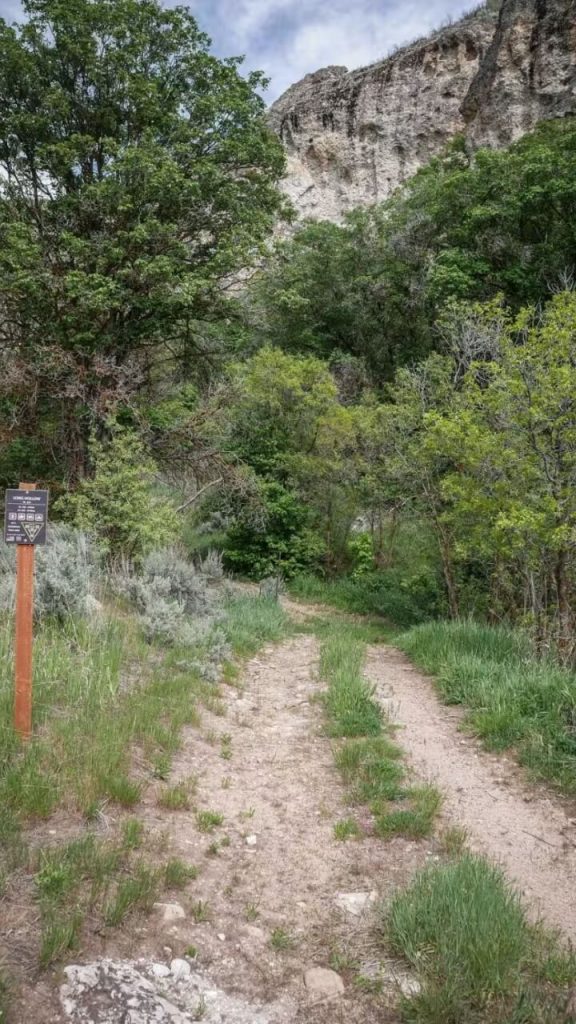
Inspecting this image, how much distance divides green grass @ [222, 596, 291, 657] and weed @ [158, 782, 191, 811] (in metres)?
3.81

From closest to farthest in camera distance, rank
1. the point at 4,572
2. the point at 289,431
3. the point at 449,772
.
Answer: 1. the point at 449,772
2. the point at 4,572
3. the point at 289,431

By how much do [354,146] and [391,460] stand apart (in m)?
36.6

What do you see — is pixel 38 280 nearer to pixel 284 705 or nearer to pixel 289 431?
pixel 289 431

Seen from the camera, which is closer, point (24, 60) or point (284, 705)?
point (284, 705)

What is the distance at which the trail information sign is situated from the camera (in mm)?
4027

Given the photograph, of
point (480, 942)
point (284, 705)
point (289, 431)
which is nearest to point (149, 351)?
point (289, 431)

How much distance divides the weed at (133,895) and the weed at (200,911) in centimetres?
20

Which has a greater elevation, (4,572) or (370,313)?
(370,313)

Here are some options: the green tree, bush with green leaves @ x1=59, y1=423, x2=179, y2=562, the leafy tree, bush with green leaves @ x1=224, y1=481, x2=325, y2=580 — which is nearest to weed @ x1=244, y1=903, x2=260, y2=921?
bush with green leaves @ x1=59, y1=423, x2=179, y2=562

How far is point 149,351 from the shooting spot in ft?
40.7

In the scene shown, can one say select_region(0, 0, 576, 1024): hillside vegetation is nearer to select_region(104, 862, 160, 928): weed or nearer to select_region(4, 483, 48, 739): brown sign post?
select_region(104, 862, 160, 928): weed

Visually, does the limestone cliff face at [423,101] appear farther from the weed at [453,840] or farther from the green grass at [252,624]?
the weed at [453,840]

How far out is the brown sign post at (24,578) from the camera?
3961mm

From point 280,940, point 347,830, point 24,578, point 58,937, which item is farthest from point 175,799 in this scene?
point 24,578
